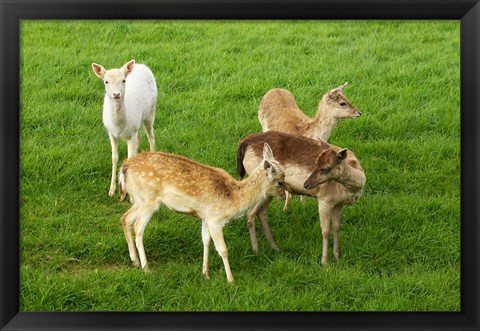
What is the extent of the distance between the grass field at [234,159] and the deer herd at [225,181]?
27 centimetres

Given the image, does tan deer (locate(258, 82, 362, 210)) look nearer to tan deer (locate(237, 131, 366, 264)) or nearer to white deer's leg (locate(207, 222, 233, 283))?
tan deer (locate(237, 131, 366, 264))

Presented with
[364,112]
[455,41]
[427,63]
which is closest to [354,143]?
[364,112]

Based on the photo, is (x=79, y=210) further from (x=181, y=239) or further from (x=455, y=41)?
(x=455, y=41)

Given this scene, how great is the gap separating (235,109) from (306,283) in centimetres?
351

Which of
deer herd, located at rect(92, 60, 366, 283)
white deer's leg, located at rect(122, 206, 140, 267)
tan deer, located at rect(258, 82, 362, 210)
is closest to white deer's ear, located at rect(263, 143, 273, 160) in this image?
deer herd, located at rect(92, 60, 366, 283)

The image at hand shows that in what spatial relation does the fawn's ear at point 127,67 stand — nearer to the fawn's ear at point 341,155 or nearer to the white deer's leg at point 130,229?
the white deer's leg at point 130,229

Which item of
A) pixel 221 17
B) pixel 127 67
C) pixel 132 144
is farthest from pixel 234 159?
pixel 221 17

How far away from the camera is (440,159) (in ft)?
32.9

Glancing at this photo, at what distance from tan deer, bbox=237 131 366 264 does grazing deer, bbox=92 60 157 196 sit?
4.25 feet

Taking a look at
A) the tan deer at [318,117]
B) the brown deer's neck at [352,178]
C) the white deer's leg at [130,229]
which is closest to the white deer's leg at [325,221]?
the brown deer's neck at [352,178]

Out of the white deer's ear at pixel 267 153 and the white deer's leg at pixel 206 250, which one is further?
the white deer's leg at pixel 206 250

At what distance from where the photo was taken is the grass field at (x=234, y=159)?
299 inches

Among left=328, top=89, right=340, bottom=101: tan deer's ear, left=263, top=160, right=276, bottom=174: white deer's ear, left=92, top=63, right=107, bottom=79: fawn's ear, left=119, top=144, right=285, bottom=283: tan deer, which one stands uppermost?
left=92, top=63, right=107, bottom=79: fawn's ear

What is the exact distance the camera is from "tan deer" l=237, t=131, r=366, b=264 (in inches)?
314
